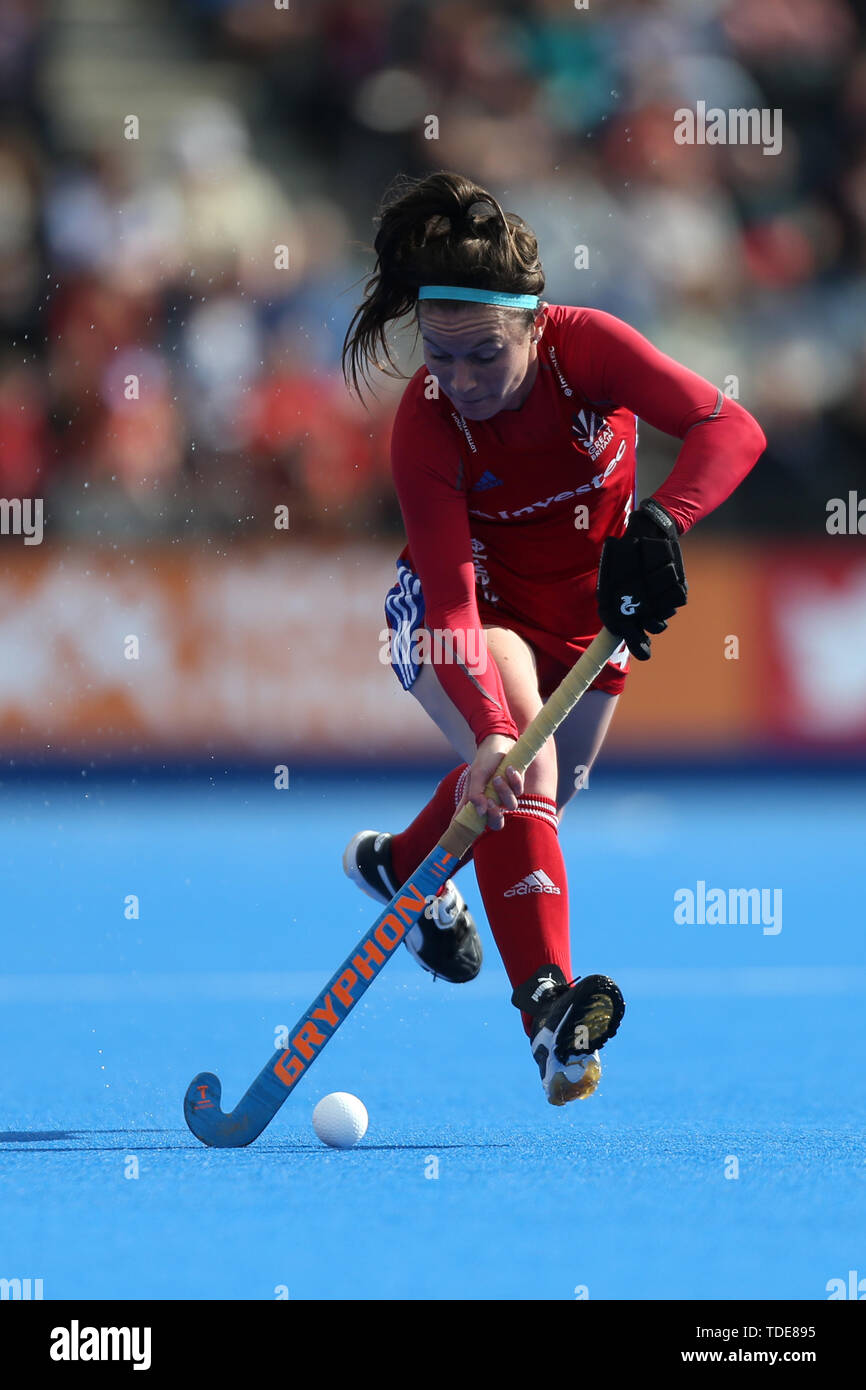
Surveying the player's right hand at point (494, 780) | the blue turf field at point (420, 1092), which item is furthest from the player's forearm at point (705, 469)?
the blue turf field at point (420, 1092)

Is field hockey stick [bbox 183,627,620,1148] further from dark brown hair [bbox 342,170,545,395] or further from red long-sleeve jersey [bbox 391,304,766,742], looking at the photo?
dark brown hair [bbox 342,170,545,395]

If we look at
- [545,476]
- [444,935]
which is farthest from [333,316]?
[545,476]

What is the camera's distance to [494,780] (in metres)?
3.57

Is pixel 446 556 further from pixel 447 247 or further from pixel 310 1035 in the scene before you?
pixel 310 1035

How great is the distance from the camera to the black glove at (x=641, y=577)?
3.38 metres

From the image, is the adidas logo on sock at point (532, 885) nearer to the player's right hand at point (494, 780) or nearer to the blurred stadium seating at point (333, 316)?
the player's right hand at point (494, 780)

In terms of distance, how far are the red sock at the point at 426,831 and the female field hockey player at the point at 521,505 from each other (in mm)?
295

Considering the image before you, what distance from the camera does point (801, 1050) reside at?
443 centimetres

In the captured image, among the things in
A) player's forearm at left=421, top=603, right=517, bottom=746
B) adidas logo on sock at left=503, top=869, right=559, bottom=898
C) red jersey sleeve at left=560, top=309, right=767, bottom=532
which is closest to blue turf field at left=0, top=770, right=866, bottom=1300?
adidas logo on sock at left=503, top=869, right=559, bottom=898

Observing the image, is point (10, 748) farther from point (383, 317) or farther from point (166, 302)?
point (383, 317)

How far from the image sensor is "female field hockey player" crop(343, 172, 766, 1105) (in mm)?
3441

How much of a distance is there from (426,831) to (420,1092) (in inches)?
26.0

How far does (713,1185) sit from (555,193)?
294 inches

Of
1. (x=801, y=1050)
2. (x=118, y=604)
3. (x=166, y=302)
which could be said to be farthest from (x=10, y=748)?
(x=801, y=1050)
